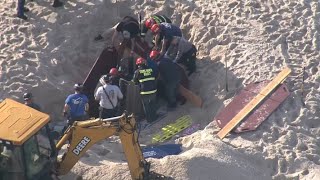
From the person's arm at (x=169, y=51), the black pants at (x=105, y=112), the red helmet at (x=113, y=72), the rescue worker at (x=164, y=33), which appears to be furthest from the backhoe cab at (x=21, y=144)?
the rescue worker at (x=164, y=33)

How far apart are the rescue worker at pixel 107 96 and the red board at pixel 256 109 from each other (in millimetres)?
2346

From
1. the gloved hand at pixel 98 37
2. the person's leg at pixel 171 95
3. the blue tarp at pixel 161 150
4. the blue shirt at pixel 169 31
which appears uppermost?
the blue shirt at pixel 169 31

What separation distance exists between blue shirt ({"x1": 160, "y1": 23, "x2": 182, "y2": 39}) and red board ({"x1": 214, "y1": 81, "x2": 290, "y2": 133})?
2711mm

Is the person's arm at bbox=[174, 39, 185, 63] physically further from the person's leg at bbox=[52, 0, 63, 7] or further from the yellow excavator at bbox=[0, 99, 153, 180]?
the yellow excavator at bbox=[0, 99, 153, 180]

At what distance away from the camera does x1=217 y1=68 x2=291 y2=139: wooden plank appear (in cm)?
1765

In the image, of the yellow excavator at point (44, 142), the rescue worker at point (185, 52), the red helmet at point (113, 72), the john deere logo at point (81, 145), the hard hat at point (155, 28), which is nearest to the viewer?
the yellow excavator at point (44, 142)

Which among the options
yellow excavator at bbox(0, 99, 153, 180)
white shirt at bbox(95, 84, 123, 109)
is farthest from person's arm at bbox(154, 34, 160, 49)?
yellow excavator at bbox(0, 99, 153, 180)

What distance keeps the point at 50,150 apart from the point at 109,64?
5444mm

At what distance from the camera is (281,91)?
1844 cm

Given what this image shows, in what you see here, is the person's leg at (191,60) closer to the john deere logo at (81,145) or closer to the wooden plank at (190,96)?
the wooden plank at (190,96)

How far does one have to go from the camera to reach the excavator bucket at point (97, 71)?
19391 millimetres

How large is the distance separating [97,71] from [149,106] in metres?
1.77

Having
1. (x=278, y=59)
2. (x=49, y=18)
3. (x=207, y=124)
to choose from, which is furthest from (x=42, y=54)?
(x=278, y=59)

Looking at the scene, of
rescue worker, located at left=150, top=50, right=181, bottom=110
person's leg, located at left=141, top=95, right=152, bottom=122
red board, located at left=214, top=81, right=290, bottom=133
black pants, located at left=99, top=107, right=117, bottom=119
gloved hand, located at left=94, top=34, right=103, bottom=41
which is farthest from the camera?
gloved hand, located at left=94, top=34, right=103, bottom=41
